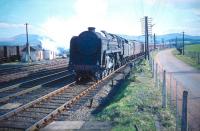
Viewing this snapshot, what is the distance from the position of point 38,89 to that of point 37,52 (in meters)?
36.0

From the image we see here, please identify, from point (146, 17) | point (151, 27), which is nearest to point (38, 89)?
point (146, 17)

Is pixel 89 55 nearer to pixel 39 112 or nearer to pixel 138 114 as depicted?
pixel 39 112

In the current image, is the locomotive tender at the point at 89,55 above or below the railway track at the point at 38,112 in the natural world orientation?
above

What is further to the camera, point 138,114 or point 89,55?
point 89,55

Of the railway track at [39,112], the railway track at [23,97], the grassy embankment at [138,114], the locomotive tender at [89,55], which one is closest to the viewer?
the grassy embankment at [138,114]

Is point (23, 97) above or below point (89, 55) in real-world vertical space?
below

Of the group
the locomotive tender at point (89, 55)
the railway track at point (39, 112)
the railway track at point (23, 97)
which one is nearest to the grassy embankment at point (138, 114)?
the railway track at point (39, 112)

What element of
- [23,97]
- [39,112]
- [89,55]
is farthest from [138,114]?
[89,55]

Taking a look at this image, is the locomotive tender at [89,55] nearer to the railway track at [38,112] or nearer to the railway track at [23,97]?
the railway track at [23,97]

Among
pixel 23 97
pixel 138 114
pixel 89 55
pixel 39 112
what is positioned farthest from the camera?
pixel 89 55

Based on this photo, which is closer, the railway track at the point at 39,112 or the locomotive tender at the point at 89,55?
the railway track at the point at 39,112

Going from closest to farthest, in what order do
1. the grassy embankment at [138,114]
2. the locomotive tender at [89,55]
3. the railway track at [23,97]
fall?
1. the grassy embankment at [138,114]
2. the railway track at [23,97]
3. the locomotive tender at [89,55]

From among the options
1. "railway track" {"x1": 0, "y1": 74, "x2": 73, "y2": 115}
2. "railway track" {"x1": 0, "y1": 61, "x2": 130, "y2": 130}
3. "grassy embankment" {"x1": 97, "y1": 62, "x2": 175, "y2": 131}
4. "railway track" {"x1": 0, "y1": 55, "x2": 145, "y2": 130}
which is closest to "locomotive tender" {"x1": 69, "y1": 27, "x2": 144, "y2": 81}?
"railway track" {"x1": 0, "y1": 74, "x2": 73, "y2": 115}

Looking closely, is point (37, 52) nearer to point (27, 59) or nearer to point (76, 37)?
point (27, 59)
